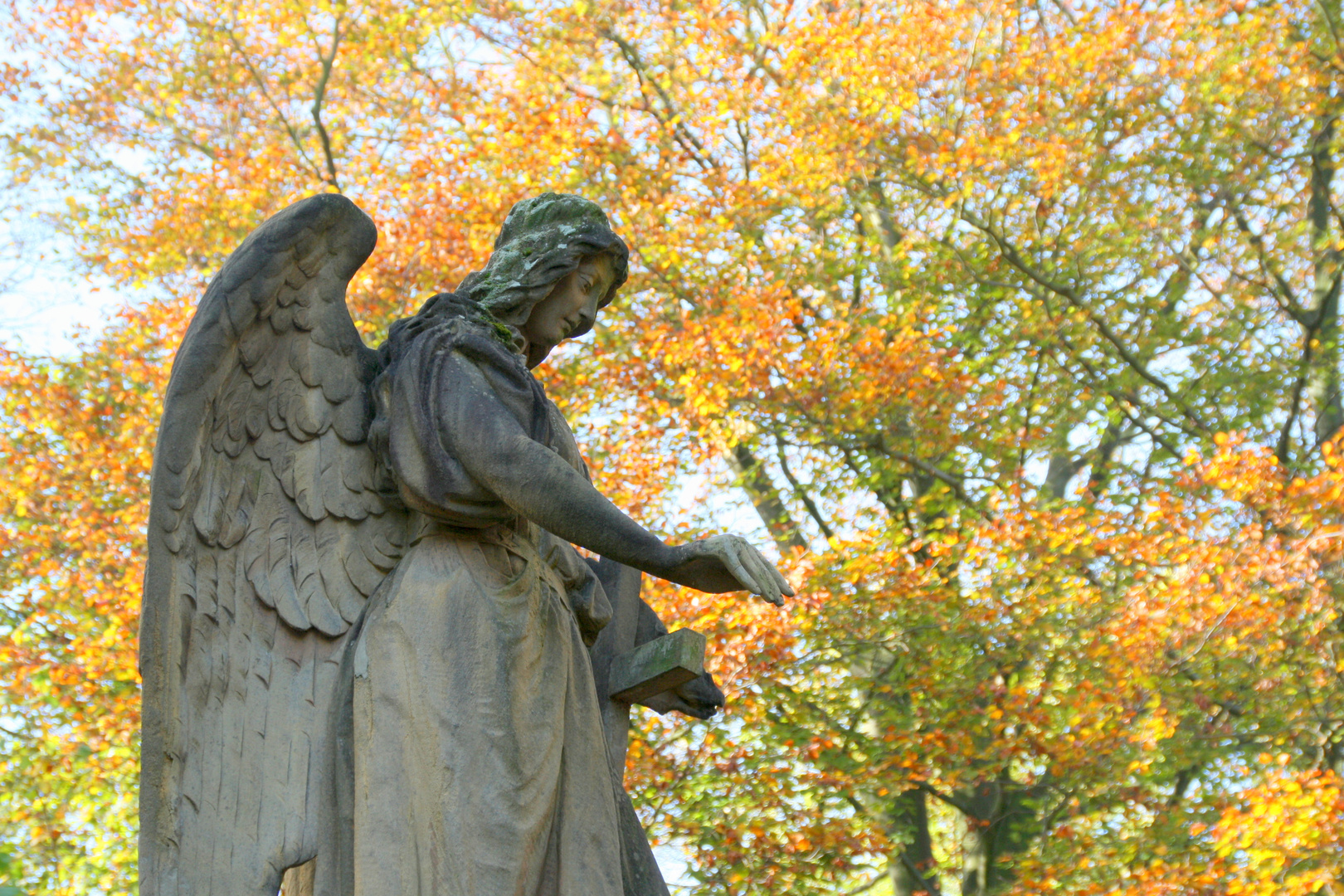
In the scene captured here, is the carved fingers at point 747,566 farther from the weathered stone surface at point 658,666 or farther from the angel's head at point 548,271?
the angel's head at point 548,271

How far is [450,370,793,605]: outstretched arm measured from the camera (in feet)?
10.3

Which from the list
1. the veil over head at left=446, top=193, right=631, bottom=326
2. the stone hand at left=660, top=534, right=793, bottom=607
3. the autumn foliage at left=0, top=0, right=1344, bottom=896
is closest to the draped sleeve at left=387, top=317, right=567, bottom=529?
the veil over head at left=446, top=193, right=631, bottom=326

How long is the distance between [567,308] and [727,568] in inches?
38.0

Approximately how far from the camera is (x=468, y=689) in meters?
3.25

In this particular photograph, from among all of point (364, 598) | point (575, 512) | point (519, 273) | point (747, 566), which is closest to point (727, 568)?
point (747, 566)

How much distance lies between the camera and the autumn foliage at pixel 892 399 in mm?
10367

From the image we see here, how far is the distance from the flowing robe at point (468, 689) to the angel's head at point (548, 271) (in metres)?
0.19

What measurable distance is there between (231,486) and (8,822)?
947 cm

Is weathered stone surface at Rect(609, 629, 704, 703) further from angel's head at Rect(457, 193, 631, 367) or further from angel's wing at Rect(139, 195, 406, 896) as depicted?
angel's head at Rect(457, 193, 631, 367)

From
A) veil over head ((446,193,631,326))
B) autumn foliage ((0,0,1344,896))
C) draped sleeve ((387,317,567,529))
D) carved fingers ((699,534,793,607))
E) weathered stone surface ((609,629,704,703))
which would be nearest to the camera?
carved fingers ((699,534,793,607))

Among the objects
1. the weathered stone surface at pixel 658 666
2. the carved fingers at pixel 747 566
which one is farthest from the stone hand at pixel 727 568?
the weathered stone surface at pixel 658 666

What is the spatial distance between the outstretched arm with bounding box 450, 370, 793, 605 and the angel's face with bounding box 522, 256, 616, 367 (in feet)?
1.58

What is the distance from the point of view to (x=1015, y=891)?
395 inches

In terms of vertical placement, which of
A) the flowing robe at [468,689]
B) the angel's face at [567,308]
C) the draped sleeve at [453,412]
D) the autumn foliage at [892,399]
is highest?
the autumn foliage at [892,399]
